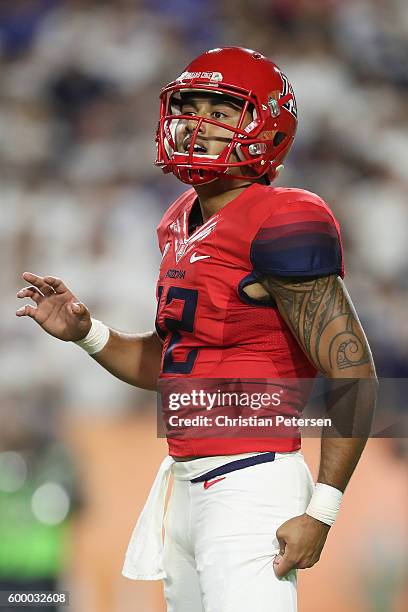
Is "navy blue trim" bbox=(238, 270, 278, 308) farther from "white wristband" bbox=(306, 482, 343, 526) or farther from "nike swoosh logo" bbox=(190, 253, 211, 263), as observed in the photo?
"white wristband" bbox=(306, 482, 343, 526)

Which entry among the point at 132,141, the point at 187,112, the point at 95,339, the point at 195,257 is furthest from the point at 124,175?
the point at 195,257

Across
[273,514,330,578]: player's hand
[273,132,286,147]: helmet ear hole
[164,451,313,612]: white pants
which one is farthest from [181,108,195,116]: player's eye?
[273,514,330,578]: player's hand

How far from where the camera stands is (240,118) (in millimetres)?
1746

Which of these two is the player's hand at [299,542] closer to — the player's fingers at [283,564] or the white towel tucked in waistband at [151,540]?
the player's fingers at [283,564]

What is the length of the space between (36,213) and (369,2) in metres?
1.63

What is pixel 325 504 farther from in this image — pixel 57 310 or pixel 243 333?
pixel 57 310

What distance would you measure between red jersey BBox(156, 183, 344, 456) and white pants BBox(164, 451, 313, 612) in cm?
5

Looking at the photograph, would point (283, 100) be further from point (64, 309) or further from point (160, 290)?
point (64, 309)

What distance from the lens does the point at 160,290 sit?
1797mm

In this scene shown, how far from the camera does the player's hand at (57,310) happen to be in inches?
75.9

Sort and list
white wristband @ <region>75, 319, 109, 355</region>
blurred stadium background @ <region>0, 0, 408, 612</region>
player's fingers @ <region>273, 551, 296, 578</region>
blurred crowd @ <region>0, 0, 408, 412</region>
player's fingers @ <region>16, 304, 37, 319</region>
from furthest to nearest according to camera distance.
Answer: blurred crowd @ <region>0, 0, 408, 412</region> → blurred stadium background @ <region>0, 0, 408, 612</region> → white wristband @ <region>75, 319, 109, 355</region> → player's fingers @ <region>16, 304, 37, 319</region> → player's fingers @ <region>273, 551, 296, 578</region>

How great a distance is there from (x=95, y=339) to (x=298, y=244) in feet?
2.00

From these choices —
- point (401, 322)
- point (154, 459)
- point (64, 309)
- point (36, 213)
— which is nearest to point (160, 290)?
point (64, 309)

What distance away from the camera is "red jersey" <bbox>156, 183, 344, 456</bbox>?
1.58m
